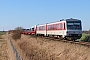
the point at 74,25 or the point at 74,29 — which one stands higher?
the point at 74,25

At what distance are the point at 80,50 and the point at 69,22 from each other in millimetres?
13055

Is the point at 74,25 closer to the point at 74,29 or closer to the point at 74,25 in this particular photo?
the point at 74,25

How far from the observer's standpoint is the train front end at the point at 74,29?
3237 centimetres

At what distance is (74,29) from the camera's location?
3281 centimetres

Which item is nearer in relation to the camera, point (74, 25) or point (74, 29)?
point (74, 29)

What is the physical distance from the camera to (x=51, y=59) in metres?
20.5

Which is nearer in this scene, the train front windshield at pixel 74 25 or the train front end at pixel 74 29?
the train front end at pixel 74 29

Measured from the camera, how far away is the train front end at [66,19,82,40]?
3237cm

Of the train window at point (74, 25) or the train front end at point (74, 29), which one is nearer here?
the train front end at point (74, 29)

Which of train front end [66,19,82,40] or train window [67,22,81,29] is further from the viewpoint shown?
train window [67,22,81,29]

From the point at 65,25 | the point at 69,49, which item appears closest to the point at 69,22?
the point at 65,25

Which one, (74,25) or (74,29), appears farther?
(74,25)

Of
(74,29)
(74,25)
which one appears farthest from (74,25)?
(74,29)

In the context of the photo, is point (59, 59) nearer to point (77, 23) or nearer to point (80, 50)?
point (80, 50)
